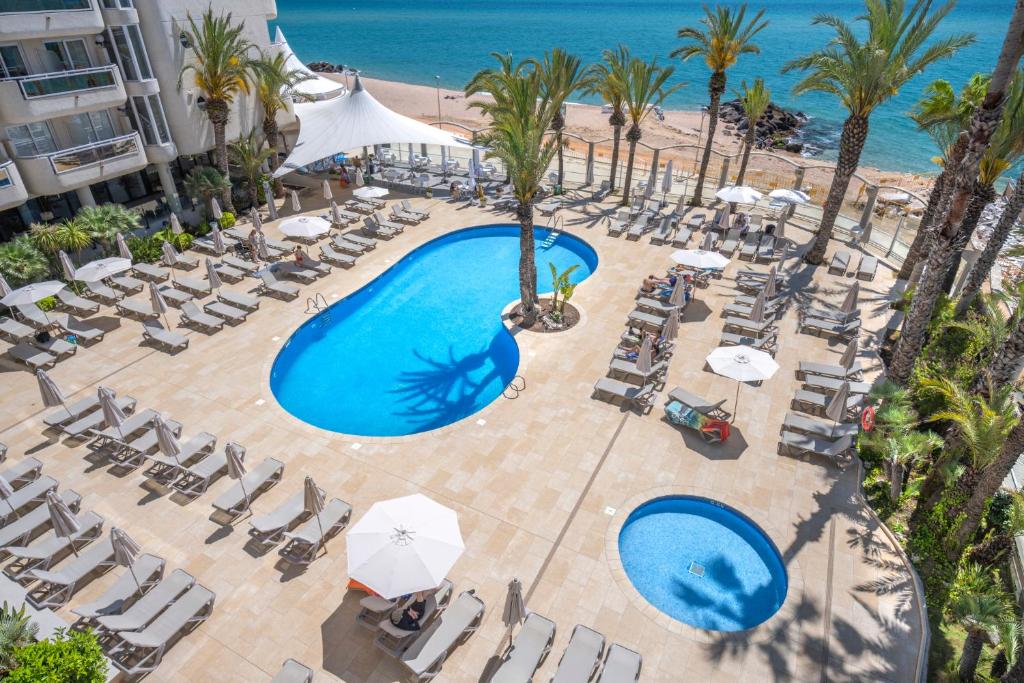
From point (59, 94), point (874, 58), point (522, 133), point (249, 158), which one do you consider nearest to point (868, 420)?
point (522, 133)

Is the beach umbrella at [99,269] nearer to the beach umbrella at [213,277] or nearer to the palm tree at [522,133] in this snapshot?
the beach umbrella at [213,277]

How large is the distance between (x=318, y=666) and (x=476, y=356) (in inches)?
411

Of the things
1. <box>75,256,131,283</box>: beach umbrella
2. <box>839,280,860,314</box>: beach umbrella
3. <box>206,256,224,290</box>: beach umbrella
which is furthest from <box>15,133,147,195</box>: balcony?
<box>839,280,860,314</box>: beach umbrella

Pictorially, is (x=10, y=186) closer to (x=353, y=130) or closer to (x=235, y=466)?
(x=353, y=130)

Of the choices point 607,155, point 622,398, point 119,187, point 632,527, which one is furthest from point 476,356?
point 607,155

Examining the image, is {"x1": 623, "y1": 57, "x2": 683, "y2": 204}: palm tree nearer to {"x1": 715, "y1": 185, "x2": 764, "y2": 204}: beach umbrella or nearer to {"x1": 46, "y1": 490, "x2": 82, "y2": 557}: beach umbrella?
{"x1": 715, "y1": 185, "x2": 764, "y2": 204}: beach umbrella

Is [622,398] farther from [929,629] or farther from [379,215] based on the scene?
[379,215]

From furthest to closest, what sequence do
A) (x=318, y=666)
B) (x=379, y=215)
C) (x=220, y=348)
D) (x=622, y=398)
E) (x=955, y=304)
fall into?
(x=379, y=215) < (x=955, y=304) < (x=220, y=348) < (x=622, y=398) < (x=318, y=666)

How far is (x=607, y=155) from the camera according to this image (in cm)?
4231

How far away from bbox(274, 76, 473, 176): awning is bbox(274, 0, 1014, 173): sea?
23.0m

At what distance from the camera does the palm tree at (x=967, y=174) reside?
37.7 feet

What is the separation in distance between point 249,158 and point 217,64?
4.24 meters

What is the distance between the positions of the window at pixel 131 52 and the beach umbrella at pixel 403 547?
2287 cm

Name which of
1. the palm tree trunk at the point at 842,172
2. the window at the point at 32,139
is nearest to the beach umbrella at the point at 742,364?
the palm tree trunk at the point at 842,172
